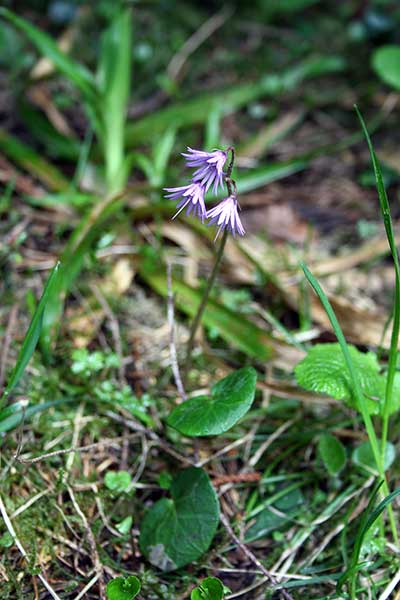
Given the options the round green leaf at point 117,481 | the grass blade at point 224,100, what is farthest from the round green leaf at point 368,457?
the grass blade at point 224,100

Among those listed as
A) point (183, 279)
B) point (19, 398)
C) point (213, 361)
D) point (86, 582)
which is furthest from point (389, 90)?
point (86, 582)

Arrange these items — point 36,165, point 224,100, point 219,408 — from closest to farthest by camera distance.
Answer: point 219,408 → point 36,165 → point 224,100

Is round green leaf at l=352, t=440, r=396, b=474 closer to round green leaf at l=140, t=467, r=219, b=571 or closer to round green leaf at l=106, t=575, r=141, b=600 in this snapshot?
round green leaf at l=140, t=467, r=219, b=571

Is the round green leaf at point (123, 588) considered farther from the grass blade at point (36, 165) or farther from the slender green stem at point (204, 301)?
the grass blade at point (36, 165)

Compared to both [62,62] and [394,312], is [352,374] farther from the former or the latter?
[62,62]

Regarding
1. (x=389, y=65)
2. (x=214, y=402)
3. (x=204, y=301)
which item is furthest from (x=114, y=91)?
(x=214, y=402)

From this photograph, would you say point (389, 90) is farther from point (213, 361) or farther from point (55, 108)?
point (213, 361)
